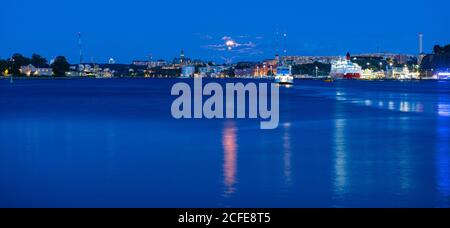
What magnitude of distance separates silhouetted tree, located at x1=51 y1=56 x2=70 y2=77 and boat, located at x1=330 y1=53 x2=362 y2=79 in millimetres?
72622

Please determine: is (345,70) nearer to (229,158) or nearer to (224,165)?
(229,158)

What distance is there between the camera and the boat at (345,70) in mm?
177750

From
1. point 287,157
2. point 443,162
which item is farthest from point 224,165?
point 443,162

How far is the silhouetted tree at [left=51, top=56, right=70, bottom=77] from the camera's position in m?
193

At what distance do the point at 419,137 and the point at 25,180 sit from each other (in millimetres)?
14374

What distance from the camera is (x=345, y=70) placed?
17850cm

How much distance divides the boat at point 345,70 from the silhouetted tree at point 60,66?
72.6 m

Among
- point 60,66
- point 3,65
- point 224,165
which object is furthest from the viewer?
point 60,66

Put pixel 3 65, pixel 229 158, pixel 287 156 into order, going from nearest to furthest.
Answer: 1. pixel 229 158
2. pixel 287 156
3. pixel 3 65

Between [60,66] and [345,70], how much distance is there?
7651 centimetres

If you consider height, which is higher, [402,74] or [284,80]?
[284,80]

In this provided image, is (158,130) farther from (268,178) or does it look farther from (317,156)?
(268,178)
